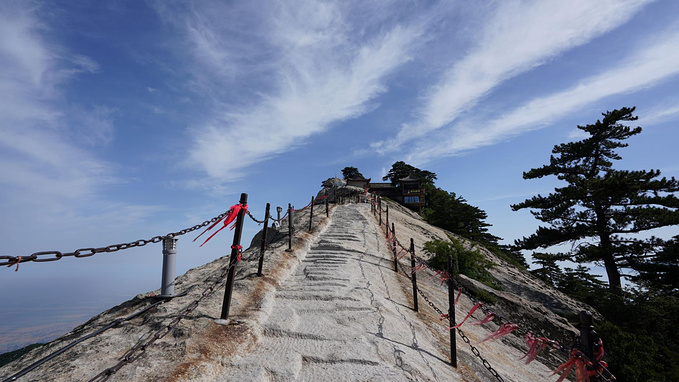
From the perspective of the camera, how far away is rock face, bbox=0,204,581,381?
3211 millimetres

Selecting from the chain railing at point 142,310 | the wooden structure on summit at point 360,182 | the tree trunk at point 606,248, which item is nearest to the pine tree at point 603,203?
the tree trunk at point 606,248

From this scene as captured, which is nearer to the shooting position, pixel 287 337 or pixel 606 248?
pixel 287 337

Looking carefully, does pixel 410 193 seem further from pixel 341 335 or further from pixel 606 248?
pixel 341 335

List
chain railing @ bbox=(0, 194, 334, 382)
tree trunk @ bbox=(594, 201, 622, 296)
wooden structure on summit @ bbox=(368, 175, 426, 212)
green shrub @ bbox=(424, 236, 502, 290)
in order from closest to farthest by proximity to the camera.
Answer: chain railing @ bbox=(0, 194, 334, 382), green shrub @ bbox=(424, 236, 502, 290), tree trunk @ bbox=(594, 201, 622, 296), wooden structure on summit @ bbox=(368, 175, 426, 212)

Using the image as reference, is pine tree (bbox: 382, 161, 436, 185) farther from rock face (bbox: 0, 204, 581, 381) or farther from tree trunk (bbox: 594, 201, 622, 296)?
rock face (bbox: 0, 204, 581, 381)

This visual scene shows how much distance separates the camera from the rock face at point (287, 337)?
3211mm

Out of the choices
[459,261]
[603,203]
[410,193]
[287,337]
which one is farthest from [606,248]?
[410,193]

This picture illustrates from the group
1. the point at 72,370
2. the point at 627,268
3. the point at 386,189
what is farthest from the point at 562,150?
the point at 386,189

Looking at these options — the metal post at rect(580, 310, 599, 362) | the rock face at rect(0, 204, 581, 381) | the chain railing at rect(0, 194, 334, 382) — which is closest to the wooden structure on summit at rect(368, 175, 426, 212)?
the rock face at rect(0, 204, 581, 381)

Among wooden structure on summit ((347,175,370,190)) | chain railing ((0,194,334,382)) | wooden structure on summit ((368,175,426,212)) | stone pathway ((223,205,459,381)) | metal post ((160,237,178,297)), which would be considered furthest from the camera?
wooden structure on summit ((347,175,370,190))

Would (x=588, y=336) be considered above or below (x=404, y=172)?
below

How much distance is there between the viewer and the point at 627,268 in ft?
64.1

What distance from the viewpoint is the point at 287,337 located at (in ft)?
14.0

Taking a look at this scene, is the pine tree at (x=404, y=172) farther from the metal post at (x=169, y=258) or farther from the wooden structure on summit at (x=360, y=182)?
the metal post at (x=169, y=258)
